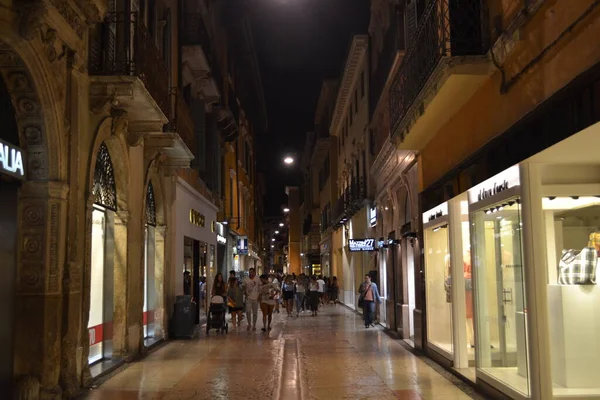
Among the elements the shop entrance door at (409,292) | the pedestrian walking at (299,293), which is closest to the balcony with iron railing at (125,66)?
the shop entrance door at (409,292)

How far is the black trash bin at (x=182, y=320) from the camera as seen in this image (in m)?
16.5

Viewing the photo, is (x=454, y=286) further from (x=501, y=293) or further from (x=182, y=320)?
(x=182, y=320)

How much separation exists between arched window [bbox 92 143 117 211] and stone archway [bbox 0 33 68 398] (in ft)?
7.50

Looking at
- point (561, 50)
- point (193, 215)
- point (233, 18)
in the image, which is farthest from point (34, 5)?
point (233, 18)

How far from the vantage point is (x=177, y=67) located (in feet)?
58.7

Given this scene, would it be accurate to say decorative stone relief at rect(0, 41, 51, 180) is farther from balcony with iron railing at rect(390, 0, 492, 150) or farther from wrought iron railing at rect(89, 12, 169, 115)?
balcony with iron railing at rect(390, 0, 492, 150)

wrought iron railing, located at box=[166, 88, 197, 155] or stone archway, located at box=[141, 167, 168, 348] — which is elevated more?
wrought iron railing, located at box=[166, 88, 197, 155]

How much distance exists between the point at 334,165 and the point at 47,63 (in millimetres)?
32802

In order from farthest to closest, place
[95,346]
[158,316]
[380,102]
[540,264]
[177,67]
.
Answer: [380,102], [177,67], [158,316], [95,346], [540,264]

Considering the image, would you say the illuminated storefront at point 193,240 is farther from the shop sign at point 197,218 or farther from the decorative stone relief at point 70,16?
the decorative stone relief at point 70,16

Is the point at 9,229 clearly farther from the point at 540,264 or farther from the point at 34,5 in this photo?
the point at 540,264

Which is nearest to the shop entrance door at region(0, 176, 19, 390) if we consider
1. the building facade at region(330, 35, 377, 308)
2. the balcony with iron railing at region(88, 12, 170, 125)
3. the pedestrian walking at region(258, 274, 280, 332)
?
the balcony with iron railing at region(88, 12, 170, 125)

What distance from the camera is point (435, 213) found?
12172mm

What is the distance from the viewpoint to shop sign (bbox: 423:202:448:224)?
1149 cm
